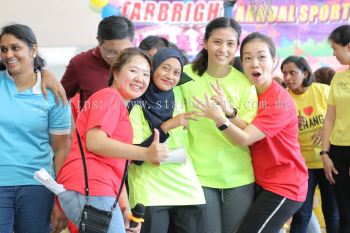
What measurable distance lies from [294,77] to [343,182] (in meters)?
0.91

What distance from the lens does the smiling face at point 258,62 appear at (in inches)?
93.7

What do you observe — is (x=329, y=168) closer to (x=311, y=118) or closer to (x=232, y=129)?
(x=311, y=118)

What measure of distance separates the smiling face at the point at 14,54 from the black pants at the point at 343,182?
2131mm

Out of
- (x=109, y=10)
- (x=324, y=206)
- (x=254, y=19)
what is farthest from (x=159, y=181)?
(x=254, y=19)

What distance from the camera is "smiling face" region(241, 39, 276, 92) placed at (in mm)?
2379

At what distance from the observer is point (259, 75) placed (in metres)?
2.38

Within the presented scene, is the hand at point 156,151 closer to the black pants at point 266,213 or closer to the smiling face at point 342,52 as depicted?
the black pants at point 266,213

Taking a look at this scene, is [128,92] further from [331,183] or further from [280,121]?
[331,183]

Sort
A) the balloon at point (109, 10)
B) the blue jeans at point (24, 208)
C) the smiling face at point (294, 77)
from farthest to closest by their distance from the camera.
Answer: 1. the balloon at point (109, 10)
2. the smiling face at point (294, 77)
3. the blue jeans at point (24, 208)

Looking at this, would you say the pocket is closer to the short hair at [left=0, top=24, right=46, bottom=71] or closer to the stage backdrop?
the short hair at [left=0, top=24, right=46, bottom=71]

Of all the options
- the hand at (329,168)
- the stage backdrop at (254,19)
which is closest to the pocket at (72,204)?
the hand at (329,168)

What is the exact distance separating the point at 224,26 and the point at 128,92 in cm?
71

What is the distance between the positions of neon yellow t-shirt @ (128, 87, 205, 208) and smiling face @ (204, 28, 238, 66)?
44 cm

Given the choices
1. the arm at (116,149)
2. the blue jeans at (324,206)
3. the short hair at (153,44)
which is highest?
the short hair at (153,44)
